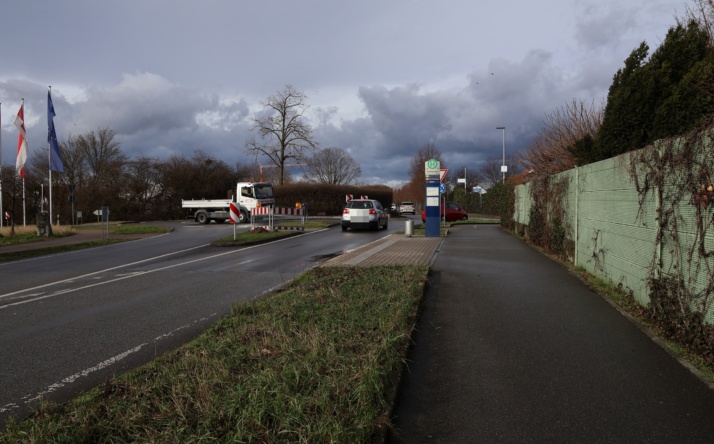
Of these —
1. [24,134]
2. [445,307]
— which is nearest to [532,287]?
[445,307]

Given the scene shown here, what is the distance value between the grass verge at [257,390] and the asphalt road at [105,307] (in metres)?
0.73

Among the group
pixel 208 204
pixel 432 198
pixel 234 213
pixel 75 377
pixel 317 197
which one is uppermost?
pixel 317 197

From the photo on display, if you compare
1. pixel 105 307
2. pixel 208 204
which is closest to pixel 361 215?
pixel 208 204

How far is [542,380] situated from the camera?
14.2 ft

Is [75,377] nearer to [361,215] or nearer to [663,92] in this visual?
[663,92]

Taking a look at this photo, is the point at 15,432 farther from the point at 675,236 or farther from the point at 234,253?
the point at 234,253

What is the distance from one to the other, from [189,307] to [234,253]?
8.78 m

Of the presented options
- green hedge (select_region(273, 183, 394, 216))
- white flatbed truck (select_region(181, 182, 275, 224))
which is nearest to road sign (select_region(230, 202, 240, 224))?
white flatbed truck (select_region(181, 182, 275, 224))

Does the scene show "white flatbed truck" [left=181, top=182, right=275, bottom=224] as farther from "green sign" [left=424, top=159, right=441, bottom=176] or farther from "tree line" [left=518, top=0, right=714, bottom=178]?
"tree line" [left=518, top=0, right=714, bottom=178]

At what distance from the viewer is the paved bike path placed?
11.3 feet

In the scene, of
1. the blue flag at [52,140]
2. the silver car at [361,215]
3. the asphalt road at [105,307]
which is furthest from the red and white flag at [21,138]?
the silver car at [361,215]

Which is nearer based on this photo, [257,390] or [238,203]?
[257,390]

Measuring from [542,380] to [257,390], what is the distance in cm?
243

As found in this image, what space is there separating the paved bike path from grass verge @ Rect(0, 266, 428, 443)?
338 mm
